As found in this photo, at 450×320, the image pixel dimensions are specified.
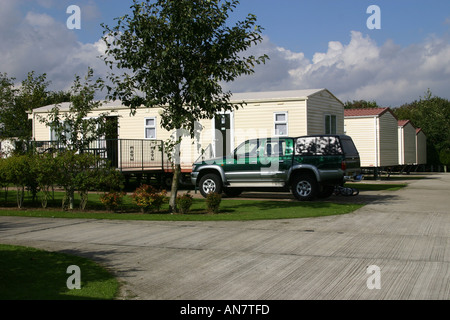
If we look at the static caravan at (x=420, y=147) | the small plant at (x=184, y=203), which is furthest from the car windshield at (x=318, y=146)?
the static caravan at (x=420, y=147)

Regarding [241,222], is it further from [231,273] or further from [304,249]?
[231,273]

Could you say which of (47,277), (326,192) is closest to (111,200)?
(47,277)

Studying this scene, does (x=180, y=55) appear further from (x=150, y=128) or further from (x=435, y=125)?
(x=435, y=125)

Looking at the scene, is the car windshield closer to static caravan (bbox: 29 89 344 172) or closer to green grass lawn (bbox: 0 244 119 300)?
static caravan (bbox: 29 89 344 172)

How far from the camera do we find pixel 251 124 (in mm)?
19844

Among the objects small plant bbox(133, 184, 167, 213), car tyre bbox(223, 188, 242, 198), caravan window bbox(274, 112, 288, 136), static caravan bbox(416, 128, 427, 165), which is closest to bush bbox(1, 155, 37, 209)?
small plant bbox(133, 184, 167, 213)

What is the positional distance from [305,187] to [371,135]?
12272 millimetres

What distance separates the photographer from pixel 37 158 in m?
13.5

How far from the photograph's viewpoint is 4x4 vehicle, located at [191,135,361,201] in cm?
1480

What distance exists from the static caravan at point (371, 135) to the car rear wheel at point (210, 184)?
12064 mm

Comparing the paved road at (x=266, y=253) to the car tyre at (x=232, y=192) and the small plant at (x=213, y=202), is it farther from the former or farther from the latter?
the car tyre at (x=232, y=192)

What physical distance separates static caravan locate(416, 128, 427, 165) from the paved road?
24.8 m
